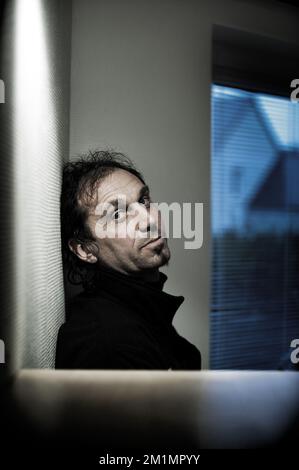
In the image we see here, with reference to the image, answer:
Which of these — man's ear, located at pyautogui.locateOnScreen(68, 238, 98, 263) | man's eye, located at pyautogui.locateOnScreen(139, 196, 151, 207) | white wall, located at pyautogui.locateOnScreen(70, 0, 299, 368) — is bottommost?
man's ear, located at pyautogui.locateOnScreen(68, 238, 98, 263)

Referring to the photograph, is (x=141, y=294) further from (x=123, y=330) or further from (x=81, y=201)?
(x=81, y=201)

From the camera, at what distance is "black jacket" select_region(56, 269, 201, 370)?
2.40 ft

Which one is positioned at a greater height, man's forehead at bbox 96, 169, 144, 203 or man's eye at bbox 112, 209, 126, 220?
man's forehead at bbox 96, 169, 144, 203

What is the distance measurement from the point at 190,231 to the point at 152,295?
16 centimetres

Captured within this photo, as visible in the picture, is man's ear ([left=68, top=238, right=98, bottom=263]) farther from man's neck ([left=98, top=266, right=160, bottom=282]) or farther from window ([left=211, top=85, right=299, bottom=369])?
window ([left=211, top=85, right=299, bottom=369])

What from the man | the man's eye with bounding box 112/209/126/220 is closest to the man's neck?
the man

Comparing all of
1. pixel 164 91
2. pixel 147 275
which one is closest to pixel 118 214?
pixel 147 275

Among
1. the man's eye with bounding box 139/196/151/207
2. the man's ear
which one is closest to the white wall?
the man's eye with bounding box 139/196/151/207

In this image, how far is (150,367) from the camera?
0.75 m

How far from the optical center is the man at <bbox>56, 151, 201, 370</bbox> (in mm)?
743

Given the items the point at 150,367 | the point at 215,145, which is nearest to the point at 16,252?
the point at 150,367

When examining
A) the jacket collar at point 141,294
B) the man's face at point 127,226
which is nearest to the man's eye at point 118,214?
the man's face at point 127,226

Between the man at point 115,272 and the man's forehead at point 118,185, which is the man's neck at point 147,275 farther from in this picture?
the man's forehead at point 118,185
